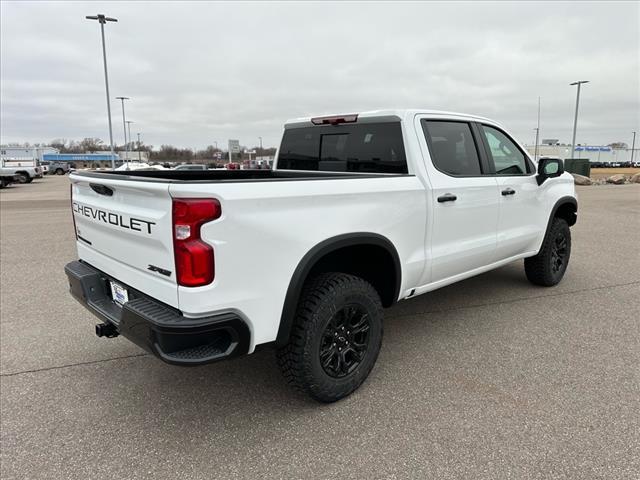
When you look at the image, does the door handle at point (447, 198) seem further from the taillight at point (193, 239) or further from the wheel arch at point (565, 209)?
the wheel arch at point (565, 209)

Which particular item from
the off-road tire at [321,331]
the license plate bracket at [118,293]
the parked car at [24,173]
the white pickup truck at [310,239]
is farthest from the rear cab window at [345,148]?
the parked car at [24,173]

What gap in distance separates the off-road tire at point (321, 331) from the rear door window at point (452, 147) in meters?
1.28

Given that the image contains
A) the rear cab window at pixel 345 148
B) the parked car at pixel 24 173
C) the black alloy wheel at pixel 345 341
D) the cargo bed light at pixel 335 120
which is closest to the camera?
the black alloy wheel at pixel 345 341

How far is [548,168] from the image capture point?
4410 millimetres

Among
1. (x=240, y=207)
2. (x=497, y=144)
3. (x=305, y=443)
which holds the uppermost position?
(x=497, y=144)

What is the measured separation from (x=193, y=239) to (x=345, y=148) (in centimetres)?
212

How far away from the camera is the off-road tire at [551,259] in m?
5.04

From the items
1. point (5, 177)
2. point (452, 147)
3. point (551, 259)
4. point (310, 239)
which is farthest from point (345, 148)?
point (5, 177)

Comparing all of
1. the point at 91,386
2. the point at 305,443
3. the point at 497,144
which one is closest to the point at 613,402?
the point at 305,443

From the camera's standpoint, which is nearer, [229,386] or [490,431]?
[490,431]

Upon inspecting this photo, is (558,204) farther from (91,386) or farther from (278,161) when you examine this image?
(91,386)

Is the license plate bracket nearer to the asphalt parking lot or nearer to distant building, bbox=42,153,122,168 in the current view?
the asphalt parking lot

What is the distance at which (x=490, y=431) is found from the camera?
2.62m

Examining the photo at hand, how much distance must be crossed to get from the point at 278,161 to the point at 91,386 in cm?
272
